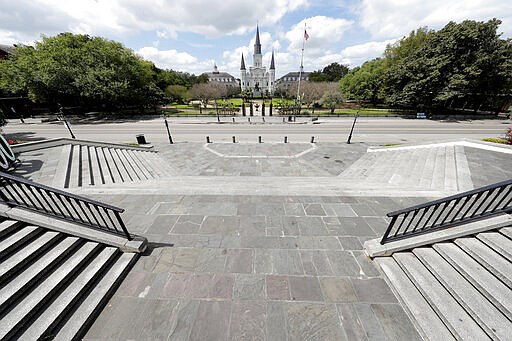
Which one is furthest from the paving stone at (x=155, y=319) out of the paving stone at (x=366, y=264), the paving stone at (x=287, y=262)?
the paving stone at (x=366, y=264)

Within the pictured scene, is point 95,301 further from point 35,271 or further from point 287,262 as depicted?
point 287,262

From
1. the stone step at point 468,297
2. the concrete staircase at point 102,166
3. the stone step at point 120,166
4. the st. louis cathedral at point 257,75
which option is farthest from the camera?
the st. louis cathedral at point 257,75

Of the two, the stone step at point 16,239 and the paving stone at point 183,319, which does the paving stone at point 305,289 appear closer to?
the paving stone at point 183,319

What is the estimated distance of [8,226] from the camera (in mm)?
3664

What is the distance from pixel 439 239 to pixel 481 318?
150 centimetres

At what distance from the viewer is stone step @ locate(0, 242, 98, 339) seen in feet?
8.65

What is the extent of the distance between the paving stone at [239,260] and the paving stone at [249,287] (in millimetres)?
155

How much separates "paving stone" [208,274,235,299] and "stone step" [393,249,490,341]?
3613 millimetres

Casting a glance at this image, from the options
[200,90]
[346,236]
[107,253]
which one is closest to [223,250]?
[107,253]

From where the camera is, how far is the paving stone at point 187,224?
5.07 metres

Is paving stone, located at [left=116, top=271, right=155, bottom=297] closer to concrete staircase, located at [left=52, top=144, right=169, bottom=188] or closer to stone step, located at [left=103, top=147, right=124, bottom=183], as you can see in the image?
concrete staircase, located at [left=52, top=144, right=169, bottom=188]

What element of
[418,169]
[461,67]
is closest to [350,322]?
[418,169]

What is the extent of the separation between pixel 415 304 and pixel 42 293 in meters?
6.56

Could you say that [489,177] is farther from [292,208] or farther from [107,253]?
[107,253]
